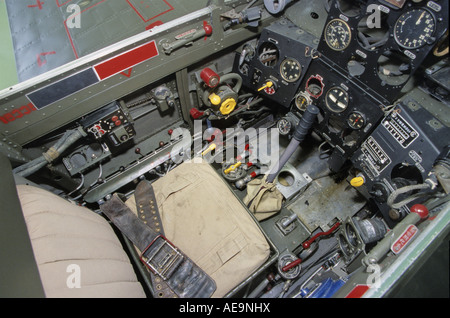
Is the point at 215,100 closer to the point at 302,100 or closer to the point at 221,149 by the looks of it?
the point at 221,149

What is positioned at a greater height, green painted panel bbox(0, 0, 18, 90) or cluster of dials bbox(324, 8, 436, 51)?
cluster of dials bbox(324, 8, 436, 51)

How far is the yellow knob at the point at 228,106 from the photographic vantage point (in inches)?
106

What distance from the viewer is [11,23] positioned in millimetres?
2648

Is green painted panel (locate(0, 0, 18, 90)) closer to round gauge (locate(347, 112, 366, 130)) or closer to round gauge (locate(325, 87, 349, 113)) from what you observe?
round gauge (locate(325, 87, 349, 113))

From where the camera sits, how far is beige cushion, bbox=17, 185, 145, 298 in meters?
1.46

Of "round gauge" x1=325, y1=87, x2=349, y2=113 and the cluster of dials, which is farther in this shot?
"round gauge" x1=325, y1=87, x2=349, y2=113

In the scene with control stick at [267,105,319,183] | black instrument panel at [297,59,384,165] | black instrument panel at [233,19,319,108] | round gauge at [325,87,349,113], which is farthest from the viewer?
black instrument panel at [233,19,319,108]

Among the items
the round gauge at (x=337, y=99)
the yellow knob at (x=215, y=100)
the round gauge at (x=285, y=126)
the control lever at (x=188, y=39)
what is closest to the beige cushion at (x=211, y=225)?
the yellow knob at (x=215, y=100)

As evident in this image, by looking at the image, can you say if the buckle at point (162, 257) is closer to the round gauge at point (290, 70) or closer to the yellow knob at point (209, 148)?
the yellow knob at point (209, 148)

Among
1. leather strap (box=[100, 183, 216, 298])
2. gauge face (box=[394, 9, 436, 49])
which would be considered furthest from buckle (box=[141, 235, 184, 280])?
gauge face (box=[394, 9, 436, 49])

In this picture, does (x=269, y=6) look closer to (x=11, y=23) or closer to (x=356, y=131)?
(x=356, y=131)

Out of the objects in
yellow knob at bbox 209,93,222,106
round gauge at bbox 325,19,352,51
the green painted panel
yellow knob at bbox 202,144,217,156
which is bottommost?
yellow knob at bbox 202,144,217,156

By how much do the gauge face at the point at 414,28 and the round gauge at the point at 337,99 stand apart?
0.50 metres

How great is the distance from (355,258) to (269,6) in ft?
7.06
